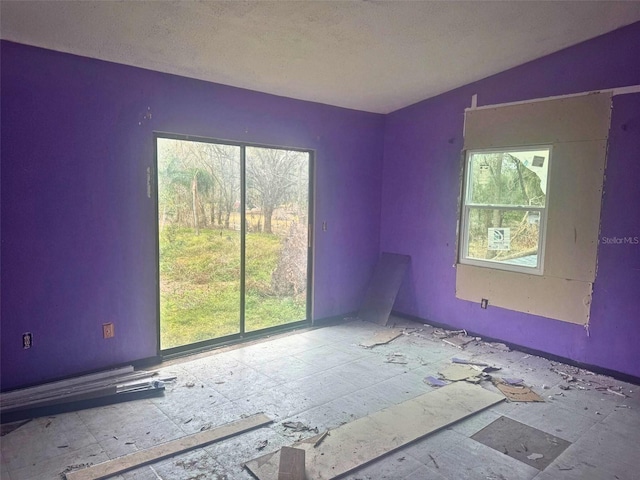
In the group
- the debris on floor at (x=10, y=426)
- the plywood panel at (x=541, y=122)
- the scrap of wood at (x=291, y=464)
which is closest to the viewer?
the scrap of wood at (x=291, y=464)

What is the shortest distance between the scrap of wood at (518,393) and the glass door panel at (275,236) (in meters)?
2.32

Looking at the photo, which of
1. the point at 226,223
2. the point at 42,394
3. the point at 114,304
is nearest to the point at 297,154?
the point at 226,223

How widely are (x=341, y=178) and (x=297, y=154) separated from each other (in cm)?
66

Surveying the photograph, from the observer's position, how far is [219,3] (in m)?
2.73

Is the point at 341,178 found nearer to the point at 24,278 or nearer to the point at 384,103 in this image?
the point at 384,103

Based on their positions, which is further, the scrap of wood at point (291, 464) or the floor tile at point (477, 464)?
the floor tile at point (477, 464)

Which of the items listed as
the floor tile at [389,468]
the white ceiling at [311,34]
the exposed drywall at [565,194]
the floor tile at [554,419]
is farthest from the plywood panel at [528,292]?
the floor tile at [389,468]

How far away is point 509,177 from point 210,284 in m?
3.24

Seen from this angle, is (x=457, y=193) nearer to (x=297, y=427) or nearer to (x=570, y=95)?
(x=570, y=95)

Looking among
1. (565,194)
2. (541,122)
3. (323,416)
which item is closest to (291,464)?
(323,416)

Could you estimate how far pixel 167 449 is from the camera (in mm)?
2611

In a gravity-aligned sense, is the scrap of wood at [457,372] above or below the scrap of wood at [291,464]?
below

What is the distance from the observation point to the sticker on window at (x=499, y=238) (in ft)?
14.9

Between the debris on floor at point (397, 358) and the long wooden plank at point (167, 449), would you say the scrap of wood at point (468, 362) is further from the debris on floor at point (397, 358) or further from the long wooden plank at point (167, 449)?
the long wooden plank at point (167, 449)
